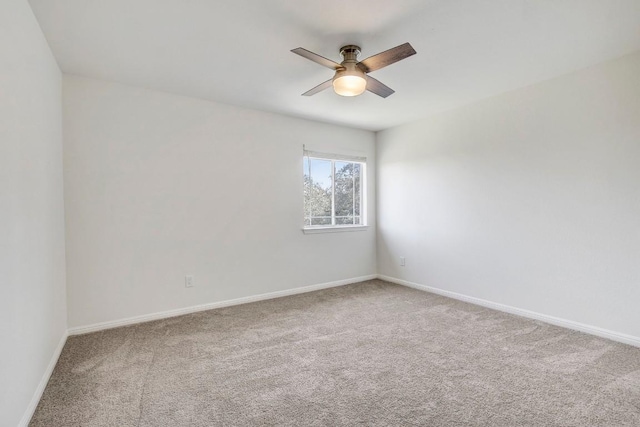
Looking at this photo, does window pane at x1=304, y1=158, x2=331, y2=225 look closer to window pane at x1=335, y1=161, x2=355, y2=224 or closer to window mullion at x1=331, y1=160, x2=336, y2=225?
window mullion at x1=331, y1=160, x2=336, y2=225

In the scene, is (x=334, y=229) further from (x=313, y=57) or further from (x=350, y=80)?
(x=313, y=57)

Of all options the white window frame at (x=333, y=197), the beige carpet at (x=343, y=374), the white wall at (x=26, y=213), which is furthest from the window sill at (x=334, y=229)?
the white wall at (x=26, y=213)

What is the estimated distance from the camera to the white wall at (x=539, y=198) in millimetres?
2617


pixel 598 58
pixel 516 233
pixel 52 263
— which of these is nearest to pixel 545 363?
pixel 516 233

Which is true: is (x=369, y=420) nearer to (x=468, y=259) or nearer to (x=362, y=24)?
(x=362, y=24)

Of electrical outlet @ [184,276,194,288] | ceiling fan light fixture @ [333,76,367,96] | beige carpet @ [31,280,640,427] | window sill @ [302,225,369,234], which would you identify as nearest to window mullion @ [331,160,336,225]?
window sill @ [302,225,369,234]

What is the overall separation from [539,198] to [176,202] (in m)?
3.73

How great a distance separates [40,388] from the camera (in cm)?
191

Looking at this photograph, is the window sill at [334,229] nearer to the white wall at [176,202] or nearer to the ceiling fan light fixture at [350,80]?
the white wall at [176,202]

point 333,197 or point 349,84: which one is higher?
point 349,84

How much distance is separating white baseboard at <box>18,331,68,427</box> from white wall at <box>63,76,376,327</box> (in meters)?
0.46

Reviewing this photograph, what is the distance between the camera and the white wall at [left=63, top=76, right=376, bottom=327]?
2.86 metres

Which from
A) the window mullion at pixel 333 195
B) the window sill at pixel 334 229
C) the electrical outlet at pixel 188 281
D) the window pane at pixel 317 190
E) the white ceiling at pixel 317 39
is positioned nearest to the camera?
the white ceiling at pixel 317 39

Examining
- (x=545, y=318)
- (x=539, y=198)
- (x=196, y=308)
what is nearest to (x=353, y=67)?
(x=539, y=198)
